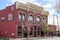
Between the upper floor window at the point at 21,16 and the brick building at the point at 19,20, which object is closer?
the brick building at the point at 19,20

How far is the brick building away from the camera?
36594 millimetres

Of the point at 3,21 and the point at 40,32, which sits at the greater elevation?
the point at 3,21

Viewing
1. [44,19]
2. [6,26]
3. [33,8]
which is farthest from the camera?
[44,19]

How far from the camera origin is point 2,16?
1606 inches

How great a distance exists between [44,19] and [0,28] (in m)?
14.3

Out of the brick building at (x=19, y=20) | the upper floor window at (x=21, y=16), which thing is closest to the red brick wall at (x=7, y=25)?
the brick building at (x=19, y=20)

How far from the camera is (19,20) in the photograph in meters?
37.5

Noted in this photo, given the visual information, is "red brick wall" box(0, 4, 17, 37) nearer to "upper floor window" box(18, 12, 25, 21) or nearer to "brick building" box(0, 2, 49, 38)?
"brick building" box(0, 2, 49, 38)

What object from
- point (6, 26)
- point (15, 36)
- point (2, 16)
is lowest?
point (15, 36)

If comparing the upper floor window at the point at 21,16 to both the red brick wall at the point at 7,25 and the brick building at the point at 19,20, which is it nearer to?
the brick building at the point at 19,20

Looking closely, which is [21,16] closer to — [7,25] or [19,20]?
[19,20]

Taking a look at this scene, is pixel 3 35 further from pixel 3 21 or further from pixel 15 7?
pixel 15 7

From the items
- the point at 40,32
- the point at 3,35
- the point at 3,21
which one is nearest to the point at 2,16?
the point at 3,21

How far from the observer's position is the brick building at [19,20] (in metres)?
36.6
